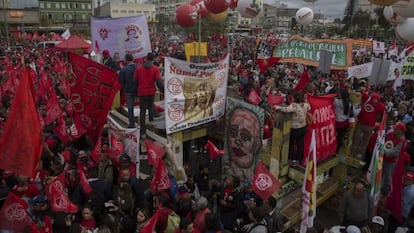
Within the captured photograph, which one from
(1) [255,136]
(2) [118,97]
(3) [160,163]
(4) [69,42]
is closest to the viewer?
(3) [160,163]

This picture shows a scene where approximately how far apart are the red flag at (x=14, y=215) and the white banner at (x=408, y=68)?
10.8 metres

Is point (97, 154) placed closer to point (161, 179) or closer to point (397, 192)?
point (161, 179)

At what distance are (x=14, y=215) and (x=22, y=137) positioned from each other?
0.99m

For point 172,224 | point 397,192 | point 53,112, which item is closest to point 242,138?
point 172,224

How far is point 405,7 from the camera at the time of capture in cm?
584

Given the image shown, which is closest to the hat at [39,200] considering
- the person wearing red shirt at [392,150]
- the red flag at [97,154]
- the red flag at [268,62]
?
the red flag at [97,154]

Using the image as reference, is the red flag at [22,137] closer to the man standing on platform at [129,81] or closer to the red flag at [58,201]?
the red flag at [58,201]

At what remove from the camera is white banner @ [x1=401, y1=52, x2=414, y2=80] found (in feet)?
36.2

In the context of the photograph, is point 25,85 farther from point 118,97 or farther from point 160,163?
point 118,97

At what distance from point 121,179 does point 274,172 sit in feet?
7.79

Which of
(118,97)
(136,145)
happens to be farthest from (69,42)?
(136,145)

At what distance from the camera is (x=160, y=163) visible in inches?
208

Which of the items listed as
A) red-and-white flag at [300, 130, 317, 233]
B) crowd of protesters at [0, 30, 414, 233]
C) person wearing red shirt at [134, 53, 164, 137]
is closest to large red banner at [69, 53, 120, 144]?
crowd of protesters at [0, 30, 414, 233]

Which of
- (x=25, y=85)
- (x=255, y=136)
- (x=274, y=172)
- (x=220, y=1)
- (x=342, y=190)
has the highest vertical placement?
(x=220, y=1)
